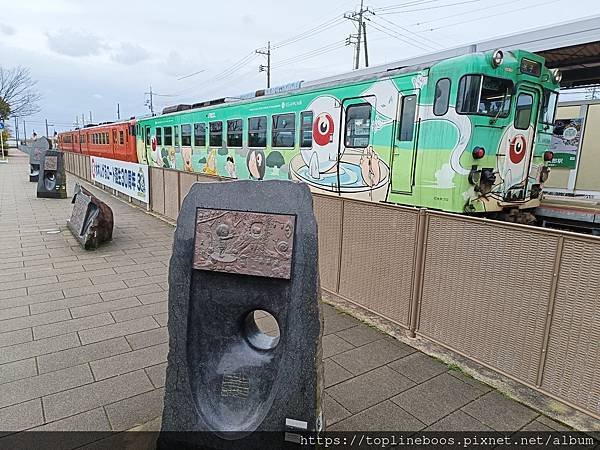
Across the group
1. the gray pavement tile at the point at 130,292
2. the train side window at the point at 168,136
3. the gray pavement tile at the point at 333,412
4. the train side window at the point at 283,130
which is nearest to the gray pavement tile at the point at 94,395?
the gray pavement tile at the point at 333,412

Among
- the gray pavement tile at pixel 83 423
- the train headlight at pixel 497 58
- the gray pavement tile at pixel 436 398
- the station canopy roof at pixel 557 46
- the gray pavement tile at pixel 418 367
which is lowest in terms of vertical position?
the gray pavement tile at pixel 83 423

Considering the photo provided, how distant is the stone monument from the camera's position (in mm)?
12977

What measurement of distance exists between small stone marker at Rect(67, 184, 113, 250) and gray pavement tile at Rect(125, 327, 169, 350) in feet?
11.9

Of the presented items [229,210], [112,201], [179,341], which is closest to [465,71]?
[229,210]

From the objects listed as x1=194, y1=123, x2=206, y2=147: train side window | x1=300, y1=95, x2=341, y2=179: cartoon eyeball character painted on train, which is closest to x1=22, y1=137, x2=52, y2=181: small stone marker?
x1=194, y1=123, x2=206, y2=147: train side window

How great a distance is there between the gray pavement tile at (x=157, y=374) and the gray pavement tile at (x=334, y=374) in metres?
1.26

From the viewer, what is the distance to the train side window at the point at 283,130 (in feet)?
27.1

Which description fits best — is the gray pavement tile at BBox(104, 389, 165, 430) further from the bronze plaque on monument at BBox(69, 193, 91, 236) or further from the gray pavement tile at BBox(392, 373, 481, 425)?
the bronze plaque on monument at BBox(69, 193, 91, 236)

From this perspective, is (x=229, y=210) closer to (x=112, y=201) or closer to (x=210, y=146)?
(x=210, y=146)

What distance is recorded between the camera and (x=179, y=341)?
2.43 metres

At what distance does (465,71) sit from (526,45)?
214 cm

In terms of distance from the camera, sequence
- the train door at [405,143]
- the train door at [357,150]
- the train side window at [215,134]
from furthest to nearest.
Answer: the train side window at [215,134] → the train door at [357,150] → the train door at [405,143]

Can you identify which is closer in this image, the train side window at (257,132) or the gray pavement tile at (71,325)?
the gray pavement tile at (71,325)

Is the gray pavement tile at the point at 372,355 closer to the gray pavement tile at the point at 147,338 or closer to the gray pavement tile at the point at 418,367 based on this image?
the gray pavement tile at the point at 418,367
